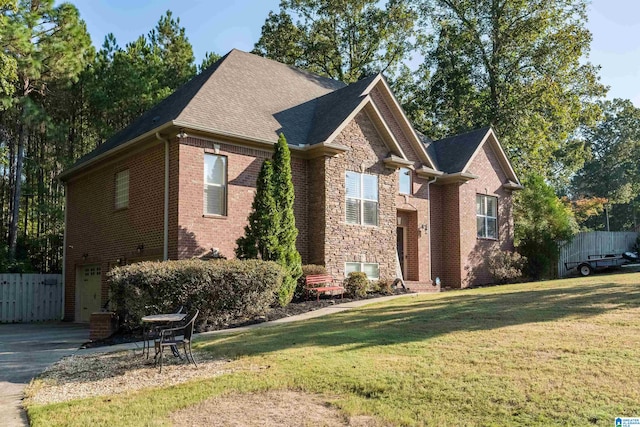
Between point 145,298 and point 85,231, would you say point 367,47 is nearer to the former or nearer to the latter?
point 85,231

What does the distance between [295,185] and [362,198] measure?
2.49 metres

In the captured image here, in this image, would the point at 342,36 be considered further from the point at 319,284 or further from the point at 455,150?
the point at 319,284

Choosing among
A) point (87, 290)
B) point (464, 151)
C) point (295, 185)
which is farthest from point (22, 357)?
point (464, 151)

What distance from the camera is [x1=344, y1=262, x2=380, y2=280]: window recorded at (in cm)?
1864

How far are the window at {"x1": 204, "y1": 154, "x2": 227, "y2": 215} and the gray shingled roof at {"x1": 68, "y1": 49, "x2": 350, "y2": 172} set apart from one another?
39.0 inches

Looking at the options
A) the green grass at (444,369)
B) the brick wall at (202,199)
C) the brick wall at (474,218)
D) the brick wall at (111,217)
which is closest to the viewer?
the green grass at (444,369)

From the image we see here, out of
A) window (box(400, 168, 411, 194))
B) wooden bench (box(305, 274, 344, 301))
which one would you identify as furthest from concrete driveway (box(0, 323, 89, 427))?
window (box(400, 168, 411, 194))

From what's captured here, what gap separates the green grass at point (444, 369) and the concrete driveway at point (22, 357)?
55 cm

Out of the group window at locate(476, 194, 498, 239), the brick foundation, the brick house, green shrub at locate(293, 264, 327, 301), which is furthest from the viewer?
window at locate(476, 194, 498, 239)

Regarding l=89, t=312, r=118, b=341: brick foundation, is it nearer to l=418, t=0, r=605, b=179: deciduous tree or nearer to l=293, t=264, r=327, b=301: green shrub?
l=293, t=264, r=327, b=301: green shrub

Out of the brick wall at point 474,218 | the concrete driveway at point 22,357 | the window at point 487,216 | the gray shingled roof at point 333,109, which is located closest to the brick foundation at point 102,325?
the concrete driveway at point 22,357

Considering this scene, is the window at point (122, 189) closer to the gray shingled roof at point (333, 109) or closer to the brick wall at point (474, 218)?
the gray shingled roof at point (333, 109)

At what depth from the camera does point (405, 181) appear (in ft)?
71.7

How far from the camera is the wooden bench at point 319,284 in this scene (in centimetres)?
1634
